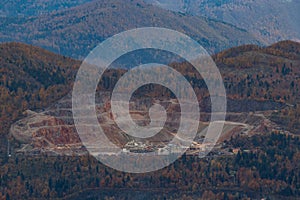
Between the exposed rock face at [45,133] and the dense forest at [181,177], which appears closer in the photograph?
the dense forest at [181,177]

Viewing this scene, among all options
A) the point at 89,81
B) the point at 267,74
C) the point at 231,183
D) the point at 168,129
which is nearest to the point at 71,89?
the point at 89,81

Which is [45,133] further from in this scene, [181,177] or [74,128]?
[181,177]

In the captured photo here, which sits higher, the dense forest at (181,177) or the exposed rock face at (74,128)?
the exposed rock face at (74,128)

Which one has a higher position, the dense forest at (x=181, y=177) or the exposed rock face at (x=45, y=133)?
the exposed rock face at (x=45, y=133)

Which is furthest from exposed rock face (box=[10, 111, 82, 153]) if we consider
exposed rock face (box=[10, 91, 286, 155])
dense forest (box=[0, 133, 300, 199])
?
dense forest (box=[0, 133, 300, 199])

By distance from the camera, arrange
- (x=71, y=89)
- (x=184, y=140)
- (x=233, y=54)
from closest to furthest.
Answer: (x=184, y=140)
(x=71, y=89)
(x=233, y=54)

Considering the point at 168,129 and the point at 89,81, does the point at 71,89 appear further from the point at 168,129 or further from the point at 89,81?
the point at 168,129

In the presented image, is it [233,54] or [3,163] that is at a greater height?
[233,54]

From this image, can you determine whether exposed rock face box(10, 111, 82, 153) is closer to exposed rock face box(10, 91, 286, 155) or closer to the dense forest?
exposed rock face box(10, 91, 286, 155)

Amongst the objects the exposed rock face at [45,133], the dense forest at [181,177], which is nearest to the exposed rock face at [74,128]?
the exposed rock face at [45,133]

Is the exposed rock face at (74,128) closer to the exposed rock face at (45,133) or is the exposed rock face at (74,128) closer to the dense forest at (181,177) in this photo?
the exposed rock face at (45,133)

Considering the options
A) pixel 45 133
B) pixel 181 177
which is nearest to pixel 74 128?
pixel 45 133
